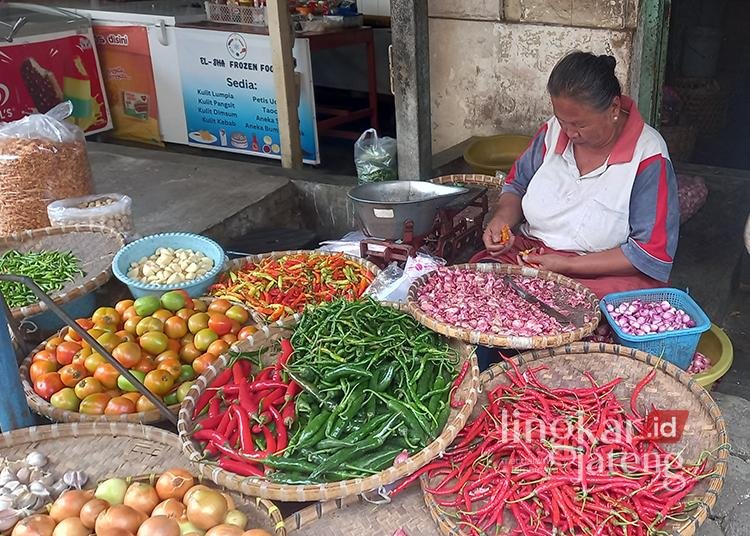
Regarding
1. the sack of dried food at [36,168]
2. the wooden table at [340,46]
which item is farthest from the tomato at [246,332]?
the wooden table at [340,46]

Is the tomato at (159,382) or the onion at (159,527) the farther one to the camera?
the tomato at (159,382)

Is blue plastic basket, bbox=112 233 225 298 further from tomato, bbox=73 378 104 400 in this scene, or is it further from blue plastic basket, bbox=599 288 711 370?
blue plastic basket, bbox=599 288 711 370

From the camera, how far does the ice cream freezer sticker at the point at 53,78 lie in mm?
6551

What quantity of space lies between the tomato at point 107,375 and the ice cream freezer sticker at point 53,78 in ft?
15.3

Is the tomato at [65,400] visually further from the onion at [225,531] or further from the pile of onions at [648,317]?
the pile of onions at [648,317]

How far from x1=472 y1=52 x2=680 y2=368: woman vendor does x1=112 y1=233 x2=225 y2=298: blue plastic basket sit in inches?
55.4

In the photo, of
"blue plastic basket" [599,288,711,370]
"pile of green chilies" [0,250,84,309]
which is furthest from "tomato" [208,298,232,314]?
"blue plastic basket" [599,288,711,370]

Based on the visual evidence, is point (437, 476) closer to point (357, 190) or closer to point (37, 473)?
point (37, 473)

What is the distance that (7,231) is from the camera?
4312 mm

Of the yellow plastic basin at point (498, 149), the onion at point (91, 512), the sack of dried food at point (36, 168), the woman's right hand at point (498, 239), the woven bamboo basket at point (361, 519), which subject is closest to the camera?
the onion at point (91, 512)

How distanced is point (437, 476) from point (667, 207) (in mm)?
1519

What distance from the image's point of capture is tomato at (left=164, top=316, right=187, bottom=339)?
3125 mm

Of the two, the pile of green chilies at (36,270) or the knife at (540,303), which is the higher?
the knife at (540,303)

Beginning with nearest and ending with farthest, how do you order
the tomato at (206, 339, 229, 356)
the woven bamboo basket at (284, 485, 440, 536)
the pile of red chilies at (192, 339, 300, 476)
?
1. the woven bamboo basket at (284, 485, 440, 536)
2. the pile of red chilies at (192, 339, 300, 476)
3. the tomato at (206, 339, 229, 356)
